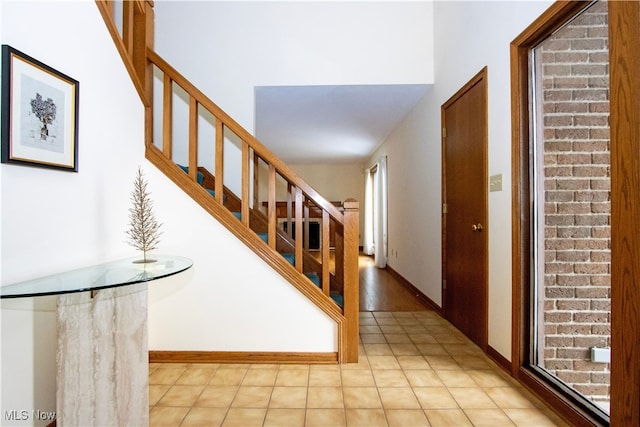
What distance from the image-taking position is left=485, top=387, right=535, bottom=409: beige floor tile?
1.64 metres

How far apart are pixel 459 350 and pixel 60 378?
2272mm

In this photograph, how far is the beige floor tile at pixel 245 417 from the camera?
4.88ft

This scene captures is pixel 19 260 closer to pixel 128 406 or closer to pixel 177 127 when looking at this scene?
pixel 128 406

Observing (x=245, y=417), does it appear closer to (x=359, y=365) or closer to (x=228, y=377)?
(x=228, y=377)

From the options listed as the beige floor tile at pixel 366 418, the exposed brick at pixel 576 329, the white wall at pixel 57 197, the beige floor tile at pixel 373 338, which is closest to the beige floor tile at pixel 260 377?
the beige floor tile at pixel 366 418

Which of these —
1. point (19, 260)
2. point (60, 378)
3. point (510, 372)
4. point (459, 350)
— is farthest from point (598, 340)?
point (19, 260)

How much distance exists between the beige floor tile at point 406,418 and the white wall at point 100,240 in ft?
2.02

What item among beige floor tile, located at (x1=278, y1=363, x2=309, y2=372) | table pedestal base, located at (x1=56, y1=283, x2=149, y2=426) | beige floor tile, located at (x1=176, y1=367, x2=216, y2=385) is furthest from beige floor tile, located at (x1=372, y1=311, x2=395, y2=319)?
table pedestal base, located at (x1=56, y1=283, x2=149, y2=426)

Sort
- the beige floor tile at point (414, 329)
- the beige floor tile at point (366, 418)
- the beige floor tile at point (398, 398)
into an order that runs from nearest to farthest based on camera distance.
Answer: the beige floor tile at point (366, 418)
the beige floor tile at point (398, 398)
the beige floor tile at point (414, 329)

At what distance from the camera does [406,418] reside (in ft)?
5.02

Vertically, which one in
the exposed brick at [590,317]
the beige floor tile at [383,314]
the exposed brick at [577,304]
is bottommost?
the beige floor tile at [383,314]

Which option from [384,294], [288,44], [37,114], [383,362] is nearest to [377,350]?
[383,362]

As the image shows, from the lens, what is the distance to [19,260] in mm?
1220

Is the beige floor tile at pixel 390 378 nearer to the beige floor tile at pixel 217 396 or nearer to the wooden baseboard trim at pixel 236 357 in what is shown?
the wooden baseboard trim at pixel 236 357
